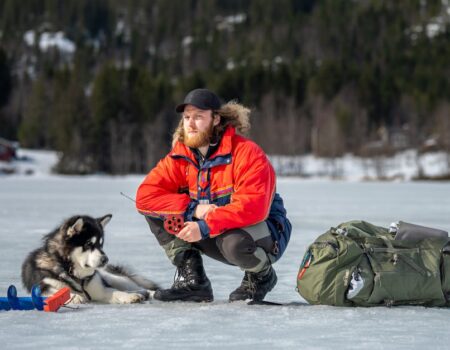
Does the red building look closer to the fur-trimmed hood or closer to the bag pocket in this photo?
the fur-trimmed hood

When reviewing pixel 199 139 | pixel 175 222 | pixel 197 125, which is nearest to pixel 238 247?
pixel 175 222

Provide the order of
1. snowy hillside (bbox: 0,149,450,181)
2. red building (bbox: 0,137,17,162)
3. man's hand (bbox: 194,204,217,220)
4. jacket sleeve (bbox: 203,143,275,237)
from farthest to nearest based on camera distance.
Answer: red building (bbox: 0,137,17,162) → snowy hillside (bbox: 0,149,450,181) → man's hand (bbox: 194,204,217,220) → jacket sleeve (bbox: 203,143,275,237)

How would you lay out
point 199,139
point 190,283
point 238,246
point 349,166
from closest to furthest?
point 238,246 < point 199,139 < point 190,283 < point 349,166

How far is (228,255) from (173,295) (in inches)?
21.4

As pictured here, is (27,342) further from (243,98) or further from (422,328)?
(243,98)

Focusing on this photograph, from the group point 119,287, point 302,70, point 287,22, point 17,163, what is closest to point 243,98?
point 302,70

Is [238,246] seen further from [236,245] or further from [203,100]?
[203,100]

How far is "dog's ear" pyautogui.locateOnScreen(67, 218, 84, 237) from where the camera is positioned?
481cm

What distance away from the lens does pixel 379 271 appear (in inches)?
182

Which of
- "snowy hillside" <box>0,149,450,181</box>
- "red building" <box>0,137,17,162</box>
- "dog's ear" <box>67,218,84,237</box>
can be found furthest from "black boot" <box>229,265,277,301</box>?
"red building" <box>0,137,17,162</box>

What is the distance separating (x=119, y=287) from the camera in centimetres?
551

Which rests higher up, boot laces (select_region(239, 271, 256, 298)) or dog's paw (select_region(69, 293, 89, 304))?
boot laces (select_region(239, 271, 256, 298))

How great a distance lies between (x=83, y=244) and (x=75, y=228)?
0.13 meters

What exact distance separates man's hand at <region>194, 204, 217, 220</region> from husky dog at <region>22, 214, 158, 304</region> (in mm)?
706
